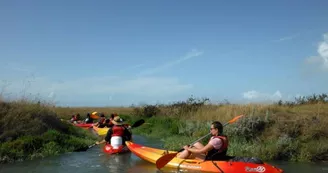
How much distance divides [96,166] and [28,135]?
3750 millimetres

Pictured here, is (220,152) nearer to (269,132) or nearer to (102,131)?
(269,132)

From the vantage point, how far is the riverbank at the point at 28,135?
13.2 meters

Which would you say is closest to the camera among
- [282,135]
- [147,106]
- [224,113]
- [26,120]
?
[282,135]

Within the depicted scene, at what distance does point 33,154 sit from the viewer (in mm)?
13469

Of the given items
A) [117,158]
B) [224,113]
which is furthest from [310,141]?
[117,158]

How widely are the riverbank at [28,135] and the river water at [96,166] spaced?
1.72 feet

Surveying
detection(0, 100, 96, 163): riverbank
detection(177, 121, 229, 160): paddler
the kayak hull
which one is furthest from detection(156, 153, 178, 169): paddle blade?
detection(0, 100, 96, 163): riverbank

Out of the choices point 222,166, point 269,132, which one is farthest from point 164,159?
point 269,132

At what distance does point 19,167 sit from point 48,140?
2.93 metres

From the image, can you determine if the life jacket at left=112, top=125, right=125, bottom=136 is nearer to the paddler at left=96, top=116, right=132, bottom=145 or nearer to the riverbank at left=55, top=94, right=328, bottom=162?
the paddler at left=96, top=116, right=132, bottom=145

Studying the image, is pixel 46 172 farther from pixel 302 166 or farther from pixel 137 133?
pixel 137 133

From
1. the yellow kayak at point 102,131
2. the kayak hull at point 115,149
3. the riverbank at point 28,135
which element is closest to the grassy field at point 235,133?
the riverbank at point 28,135

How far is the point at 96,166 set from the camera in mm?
12438

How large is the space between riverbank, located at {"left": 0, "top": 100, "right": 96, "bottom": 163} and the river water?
1.72ft
